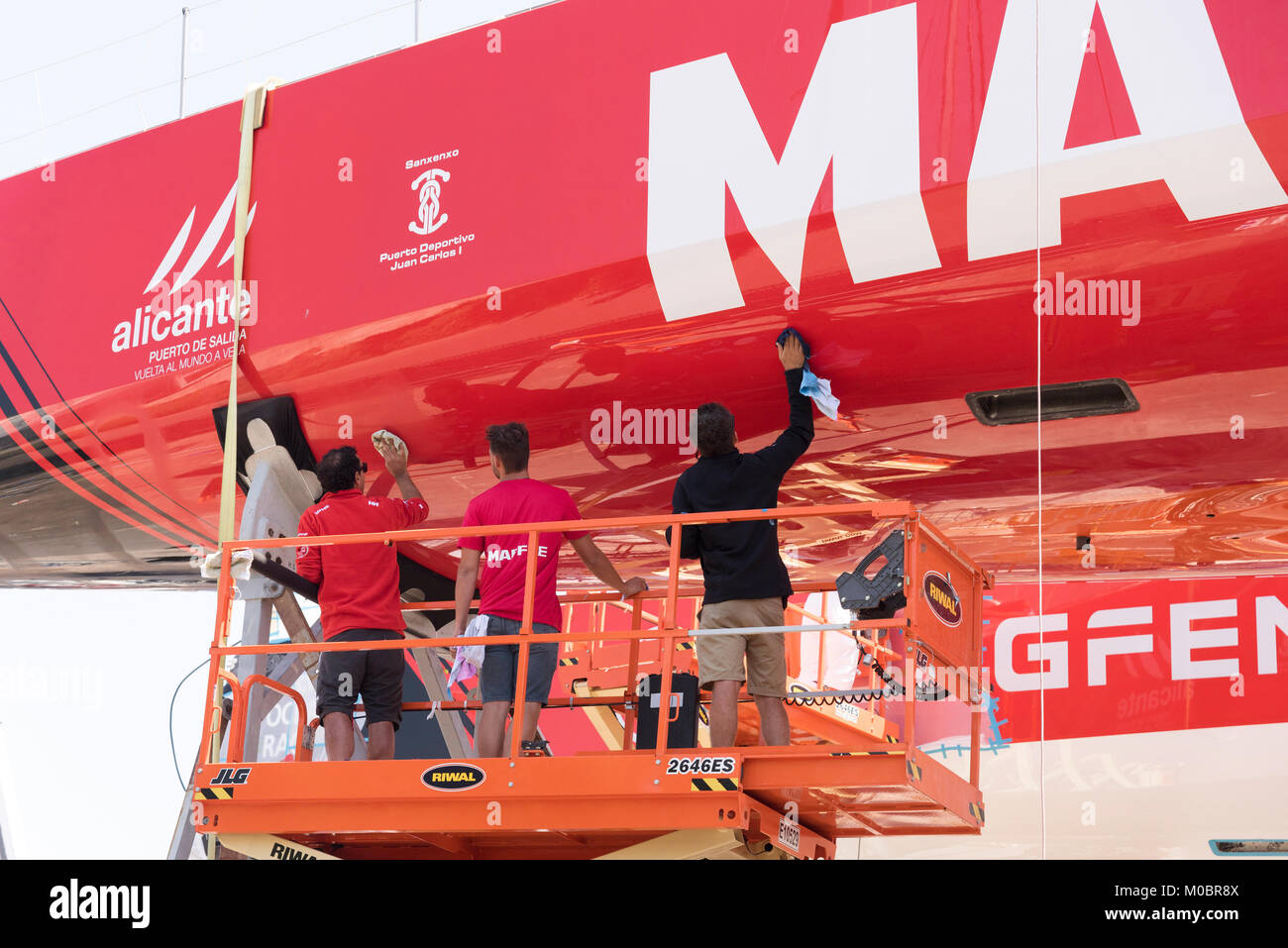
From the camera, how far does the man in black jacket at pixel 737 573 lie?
5824mm

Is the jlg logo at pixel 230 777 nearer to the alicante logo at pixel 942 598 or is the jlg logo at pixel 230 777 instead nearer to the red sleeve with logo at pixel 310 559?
the red sleeve with logo at pixel 310 559

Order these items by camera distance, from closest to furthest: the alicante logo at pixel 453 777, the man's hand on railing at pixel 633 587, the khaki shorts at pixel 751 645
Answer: the alicante logo at pixel 453 777, the khaki shorts at pixel 751 645, the man's hand on railing at pixel 633 587

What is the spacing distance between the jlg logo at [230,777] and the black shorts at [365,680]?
62cm

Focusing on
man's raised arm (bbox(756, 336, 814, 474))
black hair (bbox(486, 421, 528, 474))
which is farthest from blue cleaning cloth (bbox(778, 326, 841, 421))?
black hair (bbox(486, 421, 528, 474))

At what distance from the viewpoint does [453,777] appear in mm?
5711

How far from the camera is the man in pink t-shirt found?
19.9 feet

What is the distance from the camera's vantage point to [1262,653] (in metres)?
12.2

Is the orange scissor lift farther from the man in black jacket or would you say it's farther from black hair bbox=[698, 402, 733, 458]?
black hair bbox=[698, 402, 733, 458]

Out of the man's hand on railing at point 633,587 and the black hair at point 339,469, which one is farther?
the black hair at point 339,469

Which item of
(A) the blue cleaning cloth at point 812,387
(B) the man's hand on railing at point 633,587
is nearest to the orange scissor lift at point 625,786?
(B) the man's hand on railing at point 633,587

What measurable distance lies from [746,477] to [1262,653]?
27.2 ft

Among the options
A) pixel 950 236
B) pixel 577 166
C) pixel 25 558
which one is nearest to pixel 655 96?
pixel 577 166

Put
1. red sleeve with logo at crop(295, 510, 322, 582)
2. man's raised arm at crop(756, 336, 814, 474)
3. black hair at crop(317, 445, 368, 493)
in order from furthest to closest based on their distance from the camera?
black hair at crop(317, 445, 368, 493) → red sleeve with logo at crop(295, 510, 322, 582) → man's raised arm at crop(756, 336, 814, 474)

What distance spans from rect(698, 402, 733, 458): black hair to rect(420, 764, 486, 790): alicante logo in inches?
68.8
